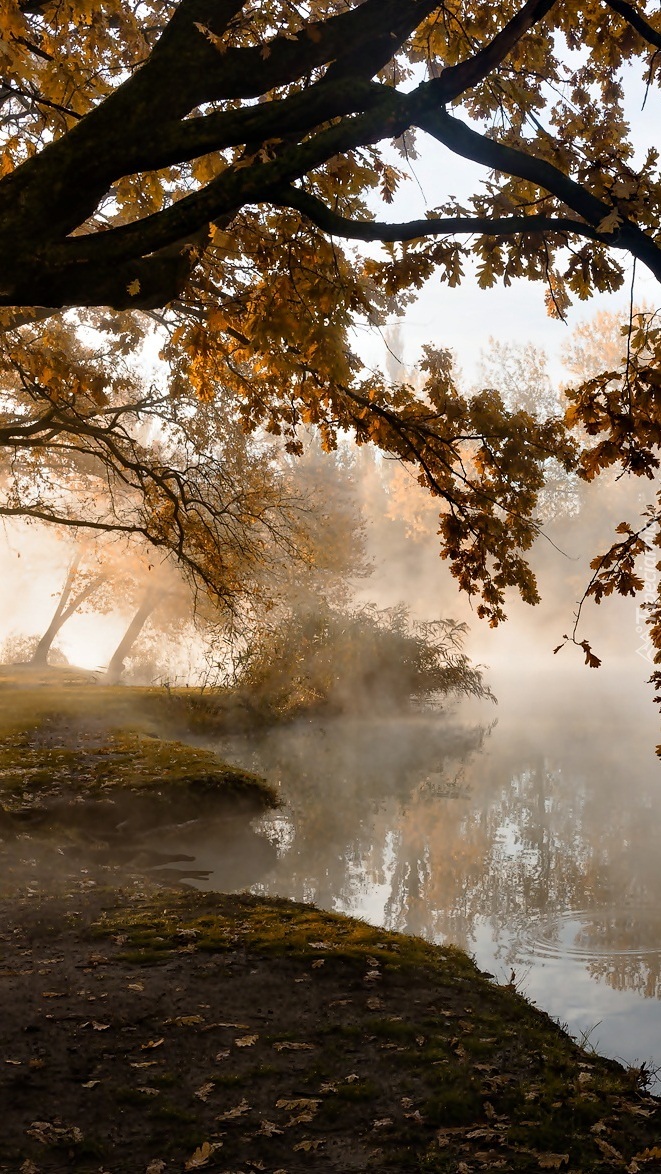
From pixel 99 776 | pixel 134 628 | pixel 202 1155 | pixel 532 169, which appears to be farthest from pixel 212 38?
pixel 134 628

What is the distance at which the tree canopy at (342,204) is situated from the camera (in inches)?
184

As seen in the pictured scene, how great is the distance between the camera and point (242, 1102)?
15.6 ft

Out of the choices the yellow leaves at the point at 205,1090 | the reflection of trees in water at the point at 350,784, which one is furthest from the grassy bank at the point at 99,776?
the yellow leaves at the point at 205,1090

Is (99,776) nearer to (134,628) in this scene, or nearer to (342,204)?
(342,204)

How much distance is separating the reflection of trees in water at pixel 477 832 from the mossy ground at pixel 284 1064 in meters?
2.18

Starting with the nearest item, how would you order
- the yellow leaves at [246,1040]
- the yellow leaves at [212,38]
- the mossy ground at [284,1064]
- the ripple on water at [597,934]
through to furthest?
the mossy ground at [284,1064] → the yellow leaves at [212,38] → the yellow leaves at [246,1040] → the ripple on water at [597,934]

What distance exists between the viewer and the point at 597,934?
28.6 ft

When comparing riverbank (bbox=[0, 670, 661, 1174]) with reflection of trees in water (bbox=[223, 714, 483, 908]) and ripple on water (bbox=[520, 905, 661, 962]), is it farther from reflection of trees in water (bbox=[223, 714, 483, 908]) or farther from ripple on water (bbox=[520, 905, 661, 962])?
reflection of trees in water (bbox=[223, 714, 483, 908])

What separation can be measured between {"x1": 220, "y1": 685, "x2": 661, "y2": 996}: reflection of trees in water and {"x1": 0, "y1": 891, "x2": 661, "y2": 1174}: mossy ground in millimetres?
2184

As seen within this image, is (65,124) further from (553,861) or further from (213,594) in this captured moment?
(553,861)

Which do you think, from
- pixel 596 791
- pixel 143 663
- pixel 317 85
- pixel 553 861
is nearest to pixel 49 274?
pixel 317 85

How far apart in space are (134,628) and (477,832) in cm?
2087

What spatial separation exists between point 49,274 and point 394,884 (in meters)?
8.17

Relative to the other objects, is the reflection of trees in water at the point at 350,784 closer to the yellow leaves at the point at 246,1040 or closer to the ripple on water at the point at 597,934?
the ripple on water at the point at 597,934
